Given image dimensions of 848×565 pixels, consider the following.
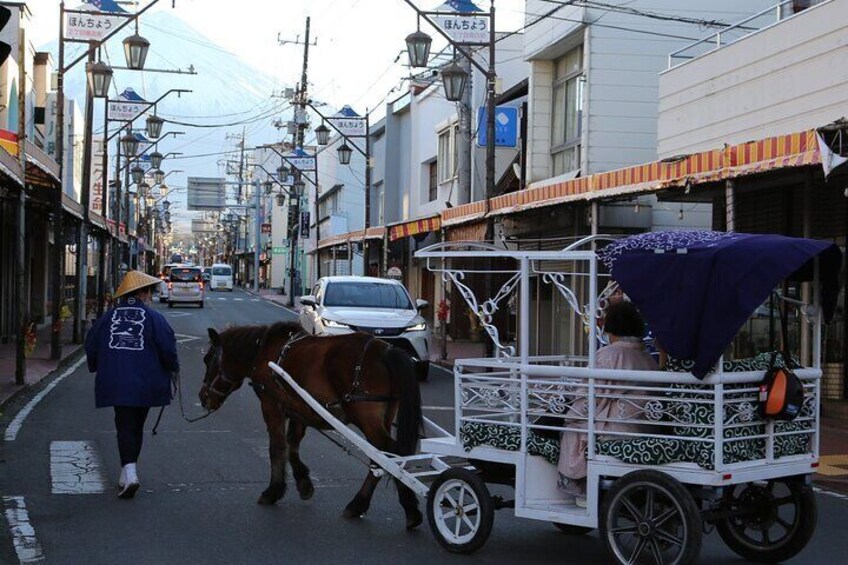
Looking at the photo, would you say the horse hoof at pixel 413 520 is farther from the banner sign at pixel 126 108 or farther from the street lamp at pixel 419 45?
the banner sign at pixel 126 108

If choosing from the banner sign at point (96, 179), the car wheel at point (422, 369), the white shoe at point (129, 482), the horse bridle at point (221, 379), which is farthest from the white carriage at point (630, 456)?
the banner sign at point (96, 179)

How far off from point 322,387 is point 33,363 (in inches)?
606

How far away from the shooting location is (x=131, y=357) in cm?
873

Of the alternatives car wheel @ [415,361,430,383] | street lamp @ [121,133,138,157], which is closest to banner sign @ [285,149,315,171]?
street lamp @ [121,133,138,157]

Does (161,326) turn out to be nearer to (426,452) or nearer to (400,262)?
(426,452)

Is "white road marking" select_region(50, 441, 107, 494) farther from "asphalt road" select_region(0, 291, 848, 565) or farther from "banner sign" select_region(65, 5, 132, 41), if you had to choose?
"banner sign" select_region(65, 5, 132, 41)

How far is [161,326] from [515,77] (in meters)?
28.1

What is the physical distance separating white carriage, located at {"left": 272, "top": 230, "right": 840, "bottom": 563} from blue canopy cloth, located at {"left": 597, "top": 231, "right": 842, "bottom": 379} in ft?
0.40

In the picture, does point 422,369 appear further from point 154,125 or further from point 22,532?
point 154,125

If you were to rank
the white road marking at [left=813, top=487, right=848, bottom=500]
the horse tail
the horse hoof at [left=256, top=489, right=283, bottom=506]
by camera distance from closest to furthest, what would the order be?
the horse tail → the horse hoof at [left=256, top=489, right=283, bottom=506] → the white road marking at [left=813, top=487, right=848, bottom=500]

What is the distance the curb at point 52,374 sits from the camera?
15.5 meters

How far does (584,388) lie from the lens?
6.62 metres

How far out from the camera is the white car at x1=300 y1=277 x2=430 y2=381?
18.9m

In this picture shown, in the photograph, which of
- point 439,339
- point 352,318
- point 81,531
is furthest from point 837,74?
point 439,339
